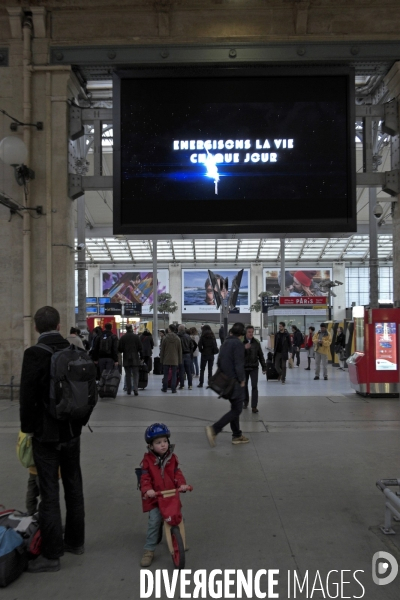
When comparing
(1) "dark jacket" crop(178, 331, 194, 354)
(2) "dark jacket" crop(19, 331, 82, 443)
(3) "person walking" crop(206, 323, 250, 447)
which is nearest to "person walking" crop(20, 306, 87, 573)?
(2) "dark jacket" crop(19, 331, 82, 443)

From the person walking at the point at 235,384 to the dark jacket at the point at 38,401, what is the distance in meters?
3.65

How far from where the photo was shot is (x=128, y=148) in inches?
407

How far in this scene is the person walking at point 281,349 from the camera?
13969 mm

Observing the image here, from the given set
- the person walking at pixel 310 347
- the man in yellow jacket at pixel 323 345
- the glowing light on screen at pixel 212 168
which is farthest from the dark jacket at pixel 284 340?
the glowing light on screen at pixel 212 168

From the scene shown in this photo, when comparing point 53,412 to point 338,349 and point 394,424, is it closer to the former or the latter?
point 394,424

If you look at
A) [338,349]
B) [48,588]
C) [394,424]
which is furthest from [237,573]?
[338,349]

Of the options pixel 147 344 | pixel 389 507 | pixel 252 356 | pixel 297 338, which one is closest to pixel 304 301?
pixel 297 338

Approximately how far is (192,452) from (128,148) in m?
5.95

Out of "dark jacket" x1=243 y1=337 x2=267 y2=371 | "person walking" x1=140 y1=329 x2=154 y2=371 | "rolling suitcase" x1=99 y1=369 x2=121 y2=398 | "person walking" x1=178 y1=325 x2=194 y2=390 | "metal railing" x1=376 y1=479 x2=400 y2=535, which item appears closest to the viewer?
"metal railing" x1=376 y1=479 x2=400 y2=535

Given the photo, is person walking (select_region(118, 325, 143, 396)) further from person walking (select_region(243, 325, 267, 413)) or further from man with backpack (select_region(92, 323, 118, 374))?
person walking (select_region(243, 325, 267, 413))

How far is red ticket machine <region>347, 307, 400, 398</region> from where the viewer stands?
11.6 m

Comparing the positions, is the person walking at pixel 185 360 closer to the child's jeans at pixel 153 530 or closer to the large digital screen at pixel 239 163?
the large digital screen at pixel 239 163

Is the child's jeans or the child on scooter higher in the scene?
the child on scooter

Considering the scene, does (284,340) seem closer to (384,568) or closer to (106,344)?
(106,344)
